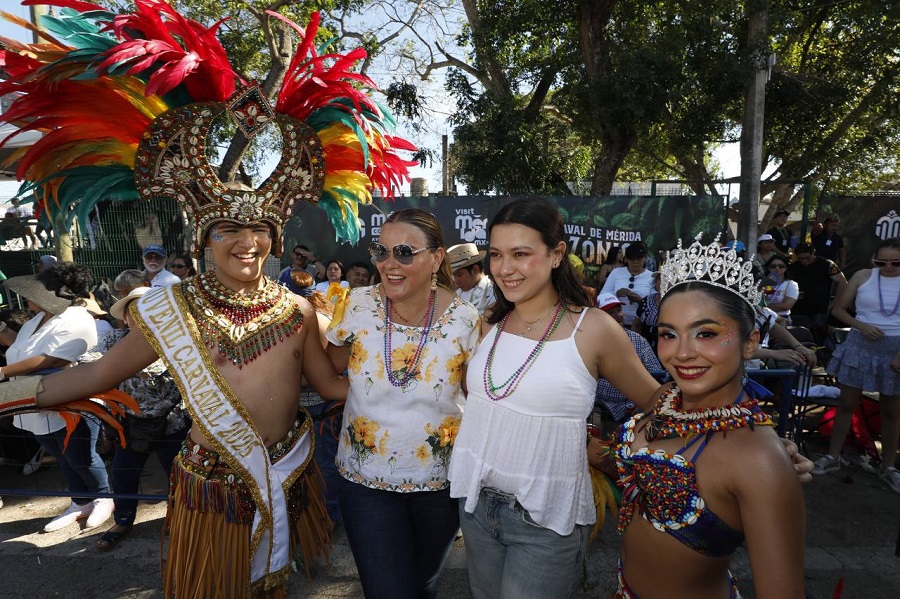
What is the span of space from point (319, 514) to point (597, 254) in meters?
7.28

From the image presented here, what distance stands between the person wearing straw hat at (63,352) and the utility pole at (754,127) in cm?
904

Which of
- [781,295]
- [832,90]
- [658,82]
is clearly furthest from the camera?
[832,90]

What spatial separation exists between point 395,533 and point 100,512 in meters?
2.95

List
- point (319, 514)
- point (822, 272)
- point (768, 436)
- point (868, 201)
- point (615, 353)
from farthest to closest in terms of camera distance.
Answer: point (868, 201) → point (822, 272) → point (319, 514) → point (615, 353) → point (768, 436)

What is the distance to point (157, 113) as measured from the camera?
232cm

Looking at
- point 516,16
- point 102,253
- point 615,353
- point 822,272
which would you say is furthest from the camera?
point 516,16

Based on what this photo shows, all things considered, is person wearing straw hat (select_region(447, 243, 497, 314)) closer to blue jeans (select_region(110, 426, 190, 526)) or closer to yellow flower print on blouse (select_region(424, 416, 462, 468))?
blue jeans (select_region(110, 426, 190, 526))

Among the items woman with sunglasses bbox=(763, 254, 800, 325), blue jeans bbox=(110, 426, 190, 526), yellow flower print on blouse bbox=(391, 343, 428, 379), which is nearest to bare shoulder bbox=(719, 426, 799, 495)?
yellow flower print on blouse bbox=(391, 343, 428, 379)

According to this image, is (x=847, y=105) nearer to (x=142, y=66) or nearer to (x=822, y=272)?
(x=822, y=272)

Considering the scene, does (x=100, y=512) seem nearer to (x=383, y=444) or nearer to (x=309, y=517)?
(x=309, y=517)

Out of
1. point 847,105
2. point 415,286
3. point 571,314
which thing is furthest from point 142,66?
point 847,105

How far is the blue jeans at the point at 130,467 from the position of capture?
3.72m

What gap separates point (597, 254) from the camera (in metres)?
9.14

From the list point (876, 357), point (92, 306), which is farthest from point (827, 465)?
point (92, 306)
